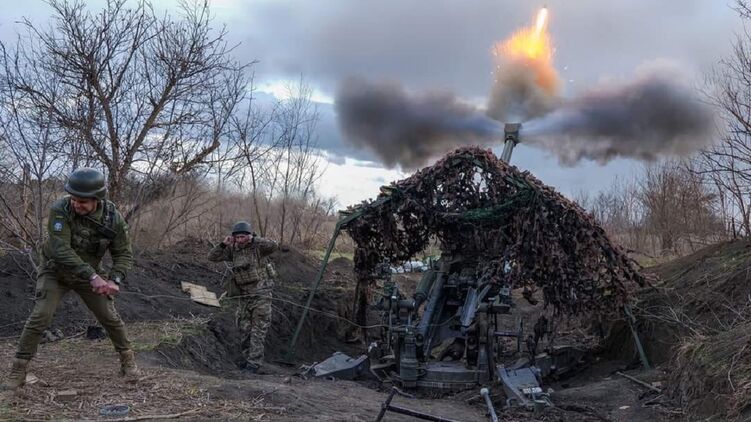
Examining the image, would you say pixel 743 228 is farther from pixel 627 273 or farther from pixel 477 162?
pixel 477 162

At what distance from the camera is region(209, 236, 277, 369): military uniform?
9.55m

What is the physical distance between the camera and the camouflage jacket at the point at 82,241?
6.08 metres

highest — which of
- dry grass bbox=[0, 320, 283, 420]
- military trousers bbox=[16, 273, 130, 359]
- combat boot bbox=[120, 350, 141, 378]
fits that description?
military trousers bbox=[16, 273, 130, 359]

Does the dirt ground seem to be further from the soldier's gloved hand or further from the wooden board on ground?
the soldier's gloved hand

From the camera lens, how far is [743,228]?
14570mm

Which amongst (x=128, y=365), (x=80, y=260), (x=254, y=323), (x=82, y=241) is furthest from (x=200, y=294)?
(x=80, y=260)

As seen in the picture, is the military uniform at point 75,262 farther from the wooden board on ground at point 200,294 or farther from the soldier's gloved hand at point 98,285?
the wooden board on ground at point 200,294

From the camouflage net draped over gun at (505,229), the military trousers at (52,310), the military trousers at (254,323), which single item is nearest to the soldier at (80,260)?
the military trousers at (52,310)

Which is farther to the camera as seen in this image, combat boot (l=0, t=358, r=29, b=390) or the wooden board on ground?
the wooden board on ground

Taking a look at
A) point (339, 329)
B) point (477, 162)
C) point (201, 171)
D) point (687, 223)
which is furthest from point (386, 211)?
point (687, 223)

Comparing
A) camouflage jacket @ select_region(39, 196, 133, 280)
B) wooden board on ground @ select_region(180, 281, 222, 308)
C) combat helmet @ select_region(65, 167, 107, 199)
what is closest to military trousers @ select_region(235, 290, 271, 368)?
wooden board on ground @ select_region(180, 281, 222, 308)

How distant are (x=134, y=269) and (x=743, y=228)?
12.7 m

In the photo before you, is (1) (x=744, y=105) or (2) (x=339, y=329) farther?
(2) (x=339, y=329)

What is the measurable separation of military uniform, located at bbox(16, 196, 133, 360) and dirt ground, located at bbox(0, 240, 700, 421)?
56cm
